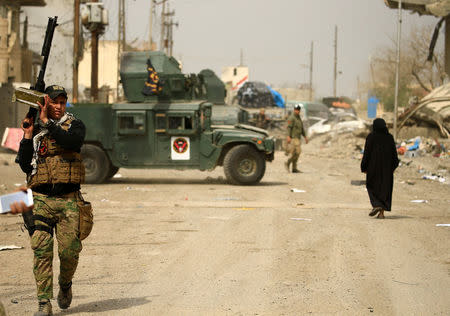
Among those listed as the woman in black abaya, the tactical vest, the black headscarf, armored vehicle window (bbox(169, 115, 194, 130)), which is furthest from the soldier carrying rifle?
armored vehicle window (bbox(169, 115, 194, 130))

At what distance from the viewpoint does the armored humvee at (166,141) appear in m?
17.5

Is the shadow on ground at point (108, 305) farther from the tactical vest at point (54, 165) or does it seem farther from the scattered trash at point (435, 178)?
the scattered trash at point (435, 178)

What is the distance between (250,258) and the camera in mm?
8203

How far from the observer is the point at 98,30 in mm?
28328

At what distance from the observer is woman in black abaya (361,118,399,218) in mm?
11969

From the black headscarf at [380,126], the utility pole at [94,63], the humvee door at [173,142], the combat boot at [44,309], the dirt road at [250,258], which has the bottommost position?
the dirt road at [250,258]

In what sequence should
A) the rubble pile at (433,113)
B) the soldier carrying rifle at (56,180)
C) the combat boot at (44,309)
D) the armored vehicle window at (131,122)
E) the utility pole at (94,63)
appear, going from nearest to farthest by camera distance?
the combat boot at (44,309) < the soldier carrying rifle at (56,180) < the armored vehicle window at (131,122) < the utility pole at (94,63) < the rubble pile at (433,113)

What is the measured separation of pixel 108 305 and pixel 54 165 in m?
1.21

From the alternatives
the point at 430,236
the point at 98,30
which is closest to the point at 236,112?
the point at 98,30

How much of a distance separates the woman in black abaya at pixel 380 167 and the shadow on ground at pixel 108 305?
21.3ft

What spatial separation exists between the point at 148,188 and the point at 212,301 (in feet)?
36.0

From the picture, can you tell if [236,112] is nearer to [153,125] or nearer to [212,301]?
[153,125]

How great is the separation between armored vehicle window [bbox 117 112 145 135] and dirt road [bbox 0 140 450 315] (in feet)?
7.69

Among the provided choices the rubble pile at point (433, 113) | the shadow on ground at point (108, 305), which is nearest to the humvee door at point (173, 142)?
the shadow on ground at point (108, 305)
